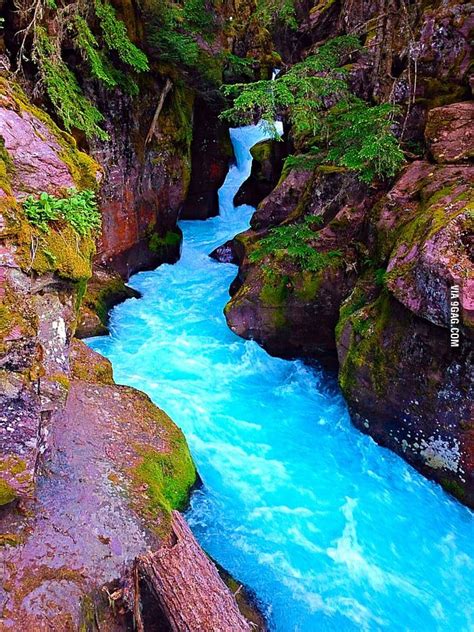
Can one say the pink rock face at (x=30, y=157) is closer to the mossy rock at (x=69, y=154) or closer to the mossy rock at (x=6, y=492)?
the mossy rock at (x=69, y=154)

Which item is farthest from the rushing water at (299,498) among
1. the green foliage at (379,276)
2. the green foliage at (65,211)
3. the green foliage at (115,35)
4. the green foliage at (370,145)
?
the green foliage at (115,35)

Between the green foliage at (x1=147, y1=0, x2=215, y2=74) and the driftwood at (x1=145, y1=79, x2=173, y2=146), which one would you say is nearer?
the green foliage at (x1=147, y1=0, x2=215, y2=74)

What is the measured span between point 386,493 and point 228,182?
13577 millimetres

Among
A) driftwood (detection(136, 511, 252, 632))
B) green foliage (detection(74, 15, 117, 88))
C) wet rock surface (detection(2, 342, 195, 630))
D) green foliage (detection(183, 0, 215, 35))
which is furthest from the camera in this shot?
green foliage (detection(183, 0, 215, 35))

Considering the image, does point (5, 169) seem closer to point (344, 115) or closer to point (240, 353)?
point (344, 115)

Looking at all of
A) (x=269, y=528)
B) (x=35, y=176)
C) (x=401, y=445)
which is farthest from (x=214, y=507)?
(x=35, y=176)

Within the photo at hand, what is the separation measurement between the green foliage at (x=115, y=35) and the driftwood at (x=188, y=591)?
9564 mm

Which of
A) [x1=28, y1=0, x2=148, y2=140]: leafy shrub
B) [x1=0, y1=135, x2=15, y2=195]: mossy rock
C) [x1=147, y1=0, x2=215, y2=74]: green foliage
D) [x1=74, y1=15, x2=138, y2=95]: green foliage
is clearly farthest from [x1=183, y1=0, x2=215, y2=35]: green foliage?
[x1=0, y1=135, x2=15, y2=195]: mossy rock

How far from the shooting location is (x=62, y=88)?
27.7ft

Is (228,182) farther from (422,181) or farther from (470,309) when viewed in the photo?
(470,309)

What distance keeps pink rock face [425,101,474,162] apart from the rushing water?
15.1 feet

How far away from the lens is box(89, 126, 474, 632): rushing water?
536 cm

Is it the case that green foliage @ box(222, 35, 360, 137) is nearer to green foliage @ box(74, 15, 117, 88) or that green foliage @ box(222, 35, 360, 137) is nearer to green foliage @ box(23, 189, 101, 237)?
green foliage @ box(74, 15, 117, 88)

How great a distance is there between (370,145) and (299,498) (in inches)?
219
